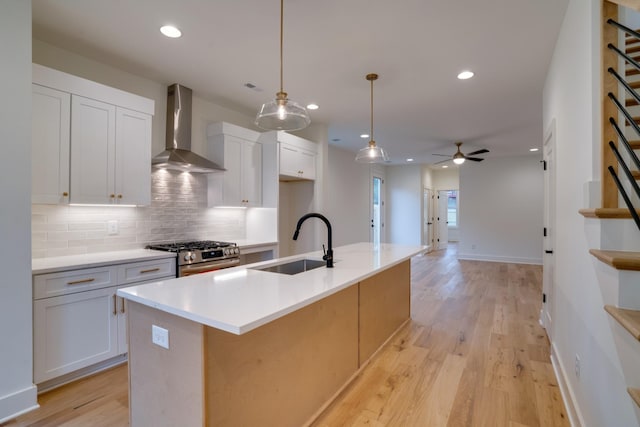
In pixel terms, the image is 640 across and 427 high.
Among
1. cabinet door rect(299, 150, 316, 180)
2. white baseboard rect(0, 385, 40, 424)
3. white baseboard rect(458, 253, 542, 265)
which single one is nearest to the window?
white baseboard rect(458, 253, 542, 265)

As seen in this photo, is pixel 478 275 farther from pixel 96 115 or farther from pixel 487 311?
pixel 96 115

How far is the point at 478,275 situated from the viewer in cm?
630

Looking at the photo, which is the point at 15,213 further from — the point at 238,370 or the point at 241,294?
the point at 238,370

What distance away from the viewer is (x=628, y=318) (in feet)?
3.42

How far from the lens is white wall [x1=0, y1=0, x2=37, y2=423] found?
1928 mm

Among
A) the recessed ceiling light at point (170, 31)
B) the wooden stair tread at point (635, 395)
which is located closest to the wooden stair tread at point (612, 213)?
the wooden stair tread at point (635, 395)

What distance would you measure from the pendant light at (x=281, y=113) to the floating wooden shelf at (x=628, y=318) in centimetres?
188

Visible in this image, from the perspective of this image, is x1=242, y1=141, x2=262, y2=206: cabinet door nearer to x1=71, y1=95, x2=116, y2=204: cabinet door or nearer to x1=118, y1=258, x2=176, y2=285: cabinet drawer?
x1=118, y1=258, x2=176, y2=285: cabinet drawer

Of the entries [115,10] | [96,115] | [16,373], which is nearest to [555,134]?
[115,10]

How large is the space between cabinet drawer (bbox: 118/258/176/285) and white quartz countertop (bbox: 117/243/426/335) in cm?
113

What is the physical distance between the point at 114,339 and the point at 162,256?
0.75m

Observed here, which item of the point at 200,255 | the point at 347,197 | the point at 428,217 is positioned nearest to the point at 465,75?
the point at 200,255

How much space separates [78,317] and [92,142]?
1.44m

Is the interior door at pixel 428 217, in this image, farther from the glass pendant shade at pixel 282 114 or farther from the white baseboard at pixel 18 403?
the white baseboard at pixel 18 403
